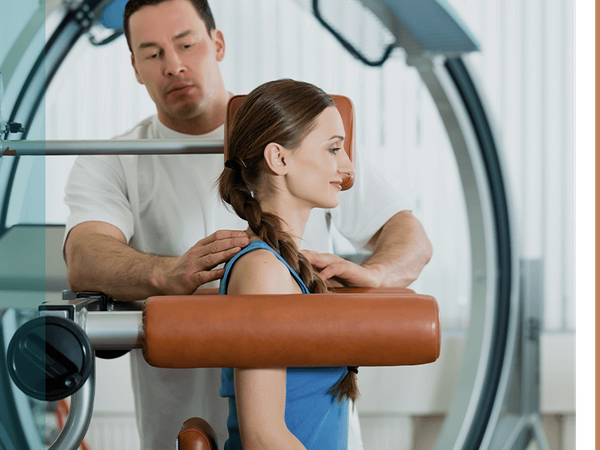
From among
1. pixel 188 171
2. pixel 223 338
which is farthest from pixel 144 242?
pixel 223 338

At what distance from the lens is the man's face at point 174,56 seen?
3.33 feet

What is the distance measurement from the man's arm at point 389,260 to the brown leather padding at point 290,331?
0.26 metres

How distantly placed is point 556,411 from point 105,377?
1.50 m

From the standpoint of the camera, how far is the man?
991 millimetres

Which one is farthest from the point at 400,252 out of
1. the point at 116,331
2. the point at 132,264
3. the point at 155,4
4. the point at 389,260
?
the point at 155,4

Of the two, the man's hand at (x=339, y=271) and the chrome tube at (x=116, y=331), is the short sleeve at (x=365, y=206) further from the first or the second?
the chrome tube at (x=116, y=331)

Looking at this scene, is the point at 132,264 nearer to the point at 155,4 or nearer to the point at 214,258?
the point at 214,258

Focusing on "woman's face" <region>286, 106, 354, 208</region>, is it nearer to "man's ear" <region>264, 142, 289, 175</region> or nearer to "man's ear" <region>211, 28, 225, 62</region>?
"man's ear" <region>264, 142, 289, 175</region>

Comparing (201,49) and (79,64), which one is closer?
(201,49)

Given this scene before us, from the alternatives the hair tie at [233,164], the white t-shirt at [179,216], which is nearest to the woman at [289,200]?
the hair tie at [233,164]

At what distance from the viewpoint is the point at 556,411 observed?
172cm

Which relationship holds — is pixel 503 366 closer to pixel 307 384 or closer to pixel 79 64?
pixel 307 384

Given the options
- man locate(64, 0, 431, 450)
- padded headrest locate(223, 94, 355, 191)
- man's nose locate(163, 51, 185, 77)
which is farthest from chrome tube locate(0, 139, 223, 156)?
man's nose locate(163, 51, 185, 77)

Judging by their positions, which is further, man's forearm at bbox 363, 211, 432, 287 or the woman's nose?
man's forearm at bbox 363, 211, 432, 287
